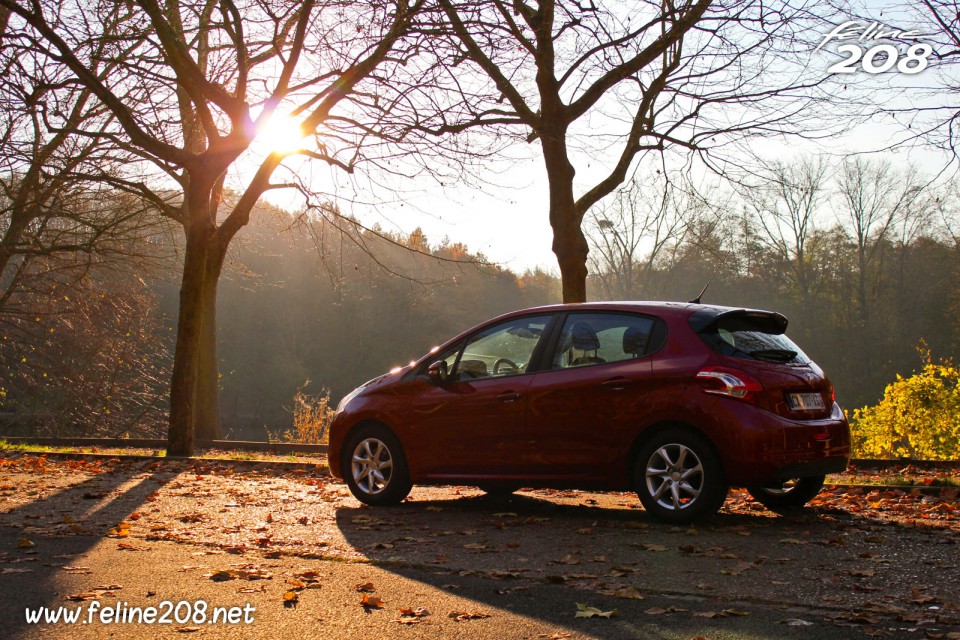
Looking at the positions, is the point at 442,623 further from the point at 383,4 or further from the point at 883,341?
the point at 883,341

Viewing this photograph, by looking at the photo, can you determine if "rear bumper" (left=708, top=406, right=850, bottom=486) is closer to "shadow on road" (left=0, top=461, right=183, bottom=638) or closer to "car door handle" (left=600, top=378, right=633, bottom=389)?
"car door handle" (left=600, top=378, right=633, bottom=389)

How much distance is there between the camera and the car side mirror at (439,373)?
8.83m

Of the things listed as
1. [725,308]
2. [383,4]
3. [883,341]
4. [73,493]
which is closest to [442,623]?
[725,308]

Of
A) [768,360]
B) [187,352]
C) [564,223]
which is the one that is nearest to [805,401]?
[768,360]

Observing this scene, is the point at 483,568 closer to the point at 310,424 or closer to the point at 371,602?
the point at 371,602

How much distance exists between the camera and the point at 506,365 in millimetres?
8547

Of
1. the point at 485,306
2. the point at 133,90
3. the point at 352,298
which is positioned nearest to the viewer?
the point at 133,90

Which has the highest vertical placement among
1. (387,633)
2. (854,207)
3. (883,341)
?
(854,207)

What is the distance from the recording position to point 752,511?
27.7ft

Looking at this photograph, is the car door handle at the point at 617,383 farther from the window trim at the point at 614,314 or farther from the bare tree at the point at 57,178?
the bare tree at the point at 57,178

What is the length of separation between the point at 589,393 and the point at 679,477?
3.29 feet

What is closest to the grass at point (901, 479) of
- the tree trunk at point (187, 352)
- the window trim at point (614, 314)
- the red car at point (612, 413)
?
the red car at point (612, 413)

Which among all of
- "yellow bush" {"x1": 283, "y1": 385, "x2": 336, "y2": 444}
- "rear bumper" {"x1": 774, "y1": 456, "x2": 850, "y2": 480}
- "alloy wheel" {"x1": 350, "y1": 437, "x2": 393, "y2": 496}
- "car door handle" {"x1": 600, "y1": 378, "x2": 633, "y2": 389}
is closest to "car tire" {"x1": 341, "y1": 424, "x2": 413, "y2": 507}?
"alloy wheel" {"x1": 350, "y1": 437, "x2": 393, "y2": 496}

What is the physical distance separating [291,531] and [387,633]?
128 inches
